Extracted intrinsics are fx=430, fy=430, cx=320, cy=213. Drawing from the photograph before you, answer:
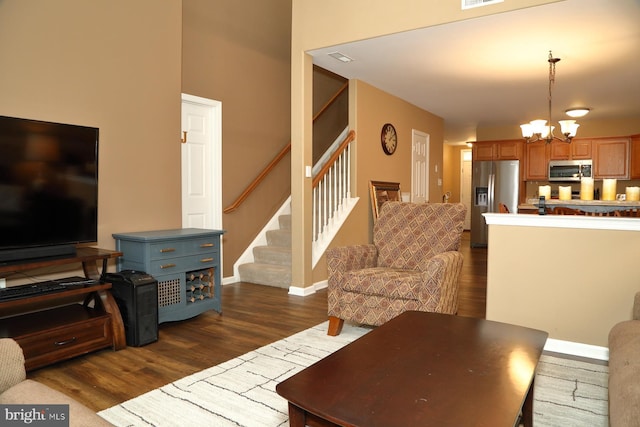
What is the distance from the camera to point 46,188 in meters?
2.82

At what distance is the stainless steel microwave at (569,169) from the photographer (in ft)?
26.0

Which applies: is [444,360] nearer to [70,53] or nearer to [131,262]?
[131,262]

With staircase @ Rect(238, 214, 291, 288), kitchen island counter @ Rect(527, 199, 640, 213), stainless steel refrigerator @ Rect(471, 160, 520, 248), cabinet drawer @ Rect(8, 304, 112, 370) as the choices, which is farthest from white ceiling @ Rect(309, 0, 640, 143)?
cabinet drawer @ Rect(8, 304, 112, 370)

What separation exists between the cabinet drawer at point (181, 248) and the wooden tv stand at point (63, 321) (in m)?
0.32

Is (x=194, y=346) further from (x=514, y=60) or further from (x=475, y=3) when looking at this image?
(x=514, y=60)

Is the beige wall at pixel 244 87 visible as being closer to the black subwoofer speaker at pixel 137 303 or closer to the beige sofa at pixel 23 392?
the black subwoofer speaker at pixel 137 303

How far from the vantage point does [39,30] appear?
301cm

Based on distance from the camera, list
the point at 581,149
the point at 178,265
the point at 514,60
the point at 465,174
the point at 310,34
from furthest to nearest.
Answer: the point at 465,174
the point at 581,149
the point at 514,60
the point at 310,34
the point at 178,265

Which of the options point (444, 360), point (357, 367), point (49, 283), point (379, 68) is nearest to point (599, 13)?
point (379, 68)

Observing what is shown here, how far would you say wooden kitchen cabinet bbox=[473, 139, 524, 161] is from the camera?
28.1 feet

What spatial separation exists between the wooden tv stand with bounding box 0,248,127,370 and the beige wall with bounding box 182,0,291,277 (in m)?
2.20

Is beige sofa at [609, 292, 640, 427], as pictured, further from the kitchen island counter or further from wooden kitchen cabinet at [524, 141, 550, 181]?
wooden kitchen cabinet at [524, 141, 550, 181]

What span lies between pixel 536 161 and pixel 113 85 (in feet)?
25.3

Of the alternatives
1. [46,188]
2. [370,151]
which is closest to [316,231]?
[370,151]
